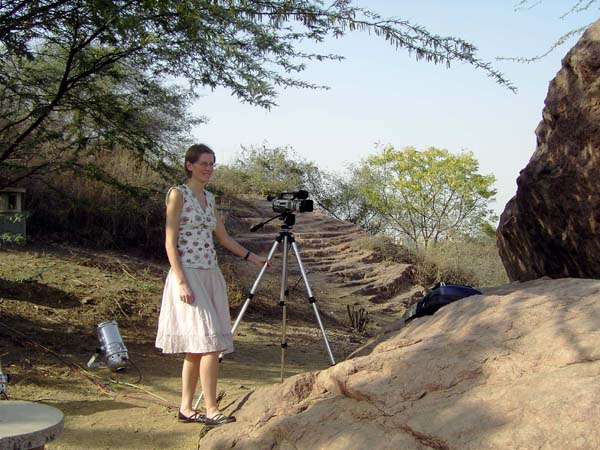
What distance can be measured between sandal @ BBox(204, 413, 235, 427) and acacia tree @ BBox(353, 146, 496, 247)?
12.7m

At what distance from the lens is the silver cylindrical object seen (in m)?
5.32

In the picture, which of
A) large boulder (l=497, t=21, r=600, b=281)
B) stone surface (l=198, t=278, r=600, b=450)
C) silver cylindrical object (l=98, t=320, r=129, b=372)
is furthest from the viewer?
silver cylindrical object (l=98, t=320, r=129, b=372)

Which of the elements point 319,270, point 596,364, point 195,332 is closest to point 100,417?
point 195,332

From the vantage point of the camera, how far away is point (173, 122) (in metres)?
16.7

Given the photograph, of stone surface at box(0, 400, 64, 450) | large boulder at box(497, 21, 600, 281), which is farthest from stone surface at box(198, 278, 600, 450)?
large boulder at box(497, 21, 600, 281)

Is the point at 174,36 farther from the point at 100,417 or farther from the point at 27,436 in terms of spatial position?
the point at 27,436

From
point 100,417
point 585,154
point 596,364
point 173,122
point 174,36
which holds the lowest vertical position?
point 100,417

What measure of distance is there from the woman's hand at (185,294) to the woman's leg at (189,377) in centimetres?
38

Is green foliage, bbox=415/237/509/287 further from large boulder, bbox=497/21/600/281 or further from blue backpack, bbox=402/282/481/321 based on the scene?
blue backpack, bbox=402/282/481/321

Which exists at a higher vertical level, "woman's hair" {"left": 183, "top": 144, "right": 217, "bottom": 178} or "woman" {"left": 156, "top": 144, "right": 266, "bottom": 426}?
"woman's hair" {"left": 183, "top": 144, "right": 217, "bottom": 178}

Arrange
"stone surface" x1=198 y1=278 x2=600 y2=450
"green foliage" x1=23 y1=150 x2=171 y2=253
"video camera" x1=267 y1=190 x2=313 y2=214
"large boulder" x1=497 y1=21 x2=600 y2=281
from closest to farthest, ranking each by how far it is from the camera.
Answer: "stone surface" x1=198 y1=278 x2=600 y2=450 → "large boulder" x1=497 y1=21 x2=600 y2=281 → "video camera" x1=267 y1=190 x2=313 y2=214 → "green foliage" x1=23 y1=150 x2=171 y2=253

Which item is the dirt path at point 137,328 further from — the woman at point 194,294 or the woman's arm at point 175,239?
the woman's arm at point 175,239

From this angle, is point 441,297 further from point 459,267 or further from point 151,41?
point 459,267

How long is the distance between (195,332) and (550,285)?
6.62 ft
